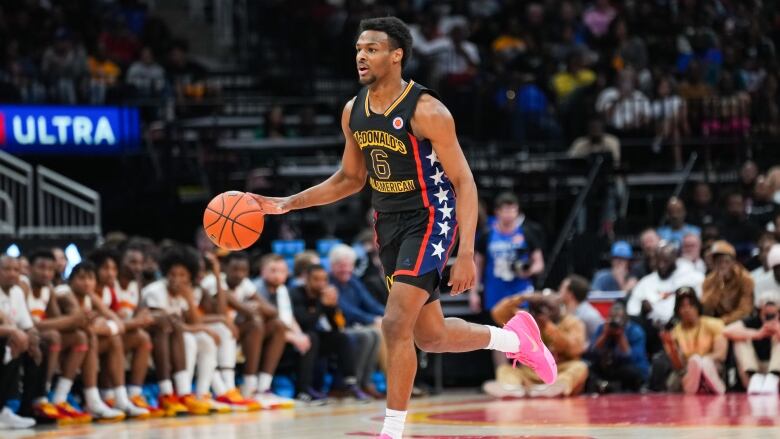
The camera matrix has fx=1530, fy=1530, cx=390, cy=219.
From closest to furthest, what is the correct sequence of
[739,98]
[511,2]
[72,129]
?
1. [72,129]
2. [739,98]
3. [511,2]

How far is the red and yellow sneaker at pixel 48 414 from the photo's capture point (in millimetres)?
11672

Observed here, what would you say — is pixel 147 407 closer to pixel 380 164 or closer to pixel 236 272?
pixel 236 272

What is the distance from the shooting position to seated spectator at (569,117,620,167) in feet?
61.0

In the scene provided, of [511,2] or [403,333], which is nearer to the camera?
[403,333]

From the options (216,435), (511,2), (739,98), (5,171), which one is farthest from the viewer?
(511,2)

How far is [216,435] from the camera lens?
10266 mm

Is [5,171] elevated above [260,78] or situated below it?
below

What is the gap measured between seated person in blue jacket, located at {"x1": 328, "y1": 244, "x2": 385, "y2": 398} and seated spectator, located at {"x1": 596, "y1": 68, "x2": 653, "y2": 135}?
586cm

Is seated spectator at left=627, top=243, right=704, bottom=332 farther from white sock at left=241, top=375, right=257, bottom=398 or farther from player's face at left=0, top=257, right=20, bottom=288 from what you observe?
player's face at left=0, top=257, right=20, bottom=288

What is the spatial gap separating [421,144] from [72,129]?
10549 mm

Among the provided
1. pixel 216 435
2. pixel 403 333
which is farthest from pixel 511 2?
pixel 403 333

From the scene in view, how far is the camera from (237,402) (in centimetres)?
1289

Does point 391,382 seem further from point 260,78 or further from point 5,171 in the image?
point 260,78

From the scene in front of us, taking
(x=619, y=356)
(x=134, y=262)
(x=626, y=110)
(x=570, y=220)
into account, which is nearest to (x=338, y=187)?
(x=134, y=262)
